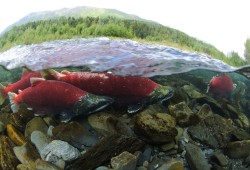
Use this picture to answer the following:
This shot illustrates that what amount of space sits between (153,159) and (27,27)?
1.70m

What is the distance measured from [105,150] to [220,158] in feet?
3.11

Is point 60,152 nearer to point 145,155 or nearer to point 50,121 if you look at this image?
point 50,121

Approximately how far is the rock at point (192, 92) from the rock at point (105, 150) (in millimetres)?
582

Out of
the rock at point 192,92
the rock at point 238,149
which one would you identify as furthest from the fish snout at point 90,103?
the rock at point 238,149

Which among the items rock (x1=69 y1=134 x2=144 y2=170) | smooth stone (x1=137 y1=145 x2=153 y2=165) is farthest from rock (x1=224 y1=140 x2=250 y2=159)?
rock (x1=69 y1=134 x2=144 y2=170)

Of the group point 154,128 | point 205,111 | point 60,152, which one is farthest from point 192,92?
point 60,152

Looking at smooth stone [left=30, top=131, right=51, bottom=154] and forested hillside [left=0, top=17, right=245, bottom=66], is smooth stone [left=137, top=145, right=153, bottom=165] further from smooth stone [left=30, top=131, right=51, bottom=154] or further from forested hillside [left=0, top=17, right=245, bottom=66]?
forested hillside [left=0, top=17, right=245, bottom=66]

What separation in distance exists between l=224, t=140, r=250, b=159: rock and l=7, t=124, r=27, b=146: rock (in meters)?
1.67

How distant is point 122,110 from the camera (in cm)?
277

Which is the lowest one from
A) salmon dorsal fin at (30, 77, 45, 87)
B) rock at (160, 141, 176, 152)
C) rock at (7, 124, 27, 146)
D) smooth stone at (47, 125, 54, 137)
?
rock at (7, 124, 27, 146)

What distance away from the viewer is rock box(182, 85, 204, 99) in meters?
2.90

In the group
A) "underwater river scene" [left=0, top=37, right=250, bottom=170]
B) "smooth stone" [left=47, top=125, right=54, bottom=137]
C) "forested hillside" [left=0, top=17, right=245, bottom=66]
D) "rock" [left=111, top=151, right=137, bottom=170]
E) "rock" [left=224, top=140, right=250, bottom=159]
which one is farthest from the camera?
"forested hillside" [left=0, top=17, right=245, bottom=66]

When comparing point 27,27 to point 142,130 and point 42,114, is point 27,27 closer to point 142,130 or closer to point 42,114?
point 42,114

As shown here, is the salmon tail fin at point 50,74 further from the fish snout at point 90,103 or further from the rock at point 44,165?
the rock at point 44,165
